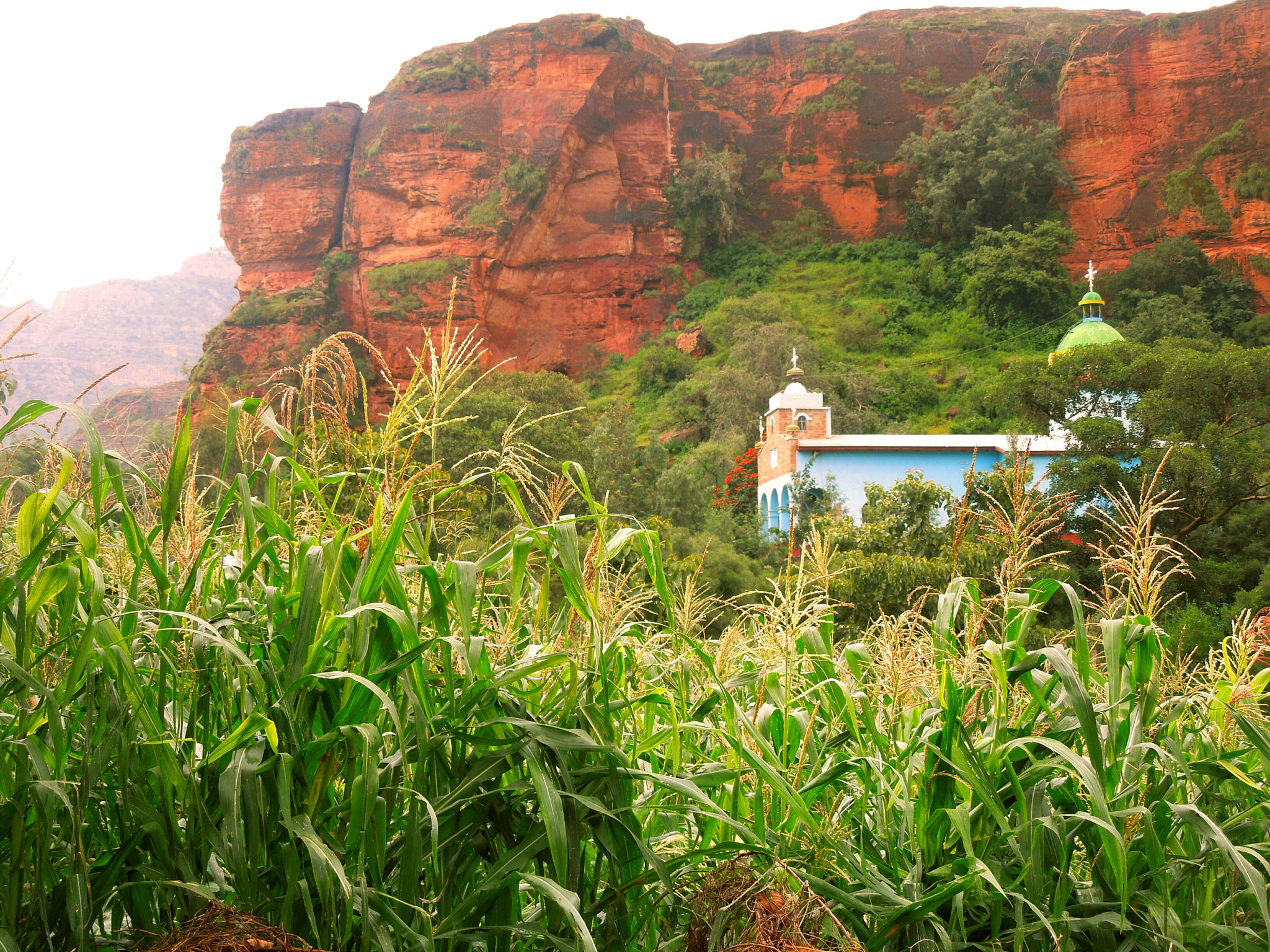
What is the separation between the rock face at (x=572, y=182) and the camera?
33625 millimetres

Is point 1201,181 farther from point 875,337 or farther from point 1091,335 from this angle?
point 1091,335

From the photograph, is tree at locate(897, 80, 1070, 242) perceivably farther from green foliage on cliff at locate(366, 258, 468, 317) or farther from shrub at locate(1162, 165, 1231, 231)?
green foliage on cliff at locate(366, 258, 468, 317)

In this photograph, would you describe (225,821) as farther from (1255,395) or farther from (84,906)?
(1255,395)

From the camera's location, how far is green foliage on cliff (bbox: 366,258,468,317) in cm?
3284

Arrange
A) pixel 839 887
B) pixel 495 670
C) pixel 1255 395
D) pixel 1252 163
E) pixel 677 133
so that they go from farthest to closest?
pixel 677 133 < pixel 1252 163 < pixel 1255 395 < pixel 839 887 < pixel 495 670

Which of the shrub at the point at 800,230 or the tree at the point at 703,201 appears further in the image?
the shrub at the point at 800,230

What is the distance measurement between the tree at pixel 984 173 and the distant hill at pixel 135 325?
119 ft

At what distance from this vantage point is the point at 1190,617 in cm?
892

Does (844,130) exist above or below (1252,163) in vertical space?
above

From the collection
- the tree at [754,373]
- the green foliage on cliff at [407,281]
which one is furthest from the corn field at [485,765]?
the green foliage on cliff at [407,281]

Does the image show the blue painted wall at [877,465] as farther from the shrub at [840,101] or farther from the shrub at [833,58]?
the shrub at [833,58]

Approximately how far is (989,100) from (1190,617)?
33.3 metres

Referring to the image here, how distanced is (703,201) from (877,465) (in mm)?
23087

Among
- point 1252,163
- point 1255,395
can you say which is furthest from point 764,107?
point 1255,395
